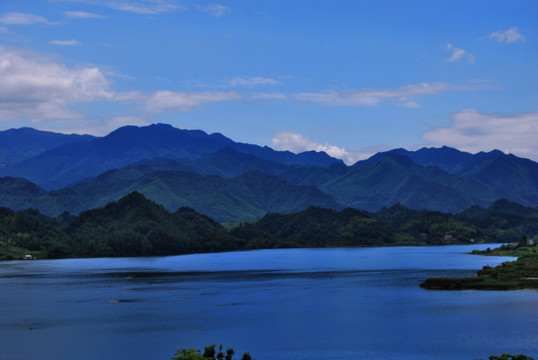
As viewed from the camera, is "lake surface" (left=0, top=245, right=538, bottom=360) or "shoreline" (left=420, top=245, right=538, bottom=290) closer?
"lake surface" (left=0, top=245, right=538, bottom=360)

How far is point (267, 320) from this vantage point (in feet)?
343

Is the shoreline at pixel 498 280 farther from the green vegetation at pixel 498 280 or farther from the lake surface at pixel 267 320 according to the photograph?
the lake surface at pixel 267 320

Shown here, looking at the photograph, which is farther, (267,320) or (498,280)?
(498,280)

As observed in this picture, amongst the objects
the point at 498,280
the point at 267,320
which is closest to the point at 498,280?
the point at 498,280

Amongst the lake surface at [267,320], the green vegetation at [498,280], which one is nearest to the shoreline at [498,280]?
the green vegetation at [498,280]

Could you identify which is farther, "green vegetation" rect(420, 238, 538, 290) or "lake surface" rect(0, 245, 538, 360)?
"green vegetation" rect(420, 238, 538, 290)

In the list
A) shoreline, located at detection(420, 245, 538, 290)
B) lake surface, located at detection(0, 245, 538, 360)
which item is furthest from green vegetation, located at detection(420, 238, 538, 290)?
lake surface, located at detection(0, 245, 538, 360)

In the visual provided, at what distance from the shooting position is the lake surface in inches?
3211

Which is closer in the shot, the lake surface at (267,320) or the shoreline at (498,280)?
the lake surface at (267,320)

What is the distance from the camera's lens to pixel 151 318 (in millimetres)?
107688

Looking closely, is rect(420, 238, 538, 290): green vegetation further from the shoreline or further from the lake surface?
the lake surface

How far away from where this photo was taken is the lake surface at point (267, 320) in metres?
81.6

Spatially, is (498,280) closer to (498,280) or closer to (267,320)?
(498,280)

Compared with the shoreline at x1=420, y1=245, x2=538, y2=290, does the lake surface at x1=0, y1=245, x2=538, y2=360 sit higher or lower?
lower
